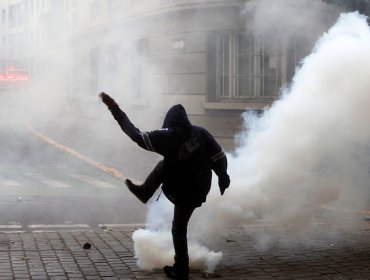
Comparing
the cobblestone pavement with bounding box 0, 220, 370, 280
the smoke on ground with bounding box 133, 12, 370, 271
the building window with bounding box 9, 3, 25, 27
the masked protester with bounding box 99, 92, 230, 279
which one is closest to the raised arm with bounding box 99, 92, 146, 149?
the masked protester with bounding box 99, 92, 230, 279

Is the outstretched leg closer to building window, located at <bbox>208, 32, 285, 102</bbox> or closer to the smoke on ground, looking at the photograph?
the smoke on ground

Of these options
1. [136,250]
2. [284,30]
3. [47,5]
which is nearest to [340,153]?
[136,250]

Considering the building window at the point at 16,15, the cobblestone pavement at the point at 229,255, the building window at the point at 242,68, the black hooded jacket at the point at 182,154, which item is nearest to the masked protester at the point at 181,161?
the black hooded jacket at the point at 182,154

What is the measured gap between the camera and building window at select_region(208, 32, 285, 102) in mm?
13312

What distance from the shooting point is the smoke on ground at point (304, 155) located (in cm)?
541

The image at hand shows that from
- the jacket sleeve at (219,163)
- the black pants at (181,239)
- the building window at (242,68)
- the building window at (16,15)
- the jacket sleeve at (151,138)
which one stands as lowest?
the black pants at (181,239)

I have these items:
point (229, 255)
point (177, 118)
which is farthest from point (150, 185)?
point (229, 255)

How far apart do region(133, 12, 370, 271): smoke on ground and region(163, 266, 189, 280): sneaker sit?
0.32 meters

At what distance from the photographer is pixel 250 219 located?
5410mm

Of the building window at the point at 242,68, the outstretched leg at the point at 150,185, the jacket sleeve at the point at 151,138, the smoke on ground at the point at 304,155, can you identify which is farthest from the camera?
the building window at the point at 242,68

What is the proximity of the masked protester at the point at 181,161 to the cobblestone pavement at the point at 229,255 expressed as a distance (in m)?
0.46

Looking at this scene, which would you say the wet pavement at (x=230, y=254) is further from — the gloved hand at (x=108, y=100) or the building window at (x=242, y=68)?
the building window at (x=242, y=68)

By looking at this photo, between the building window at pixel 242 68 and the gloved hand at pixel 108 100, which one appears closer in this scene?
the gloved hand at pixel 108 100

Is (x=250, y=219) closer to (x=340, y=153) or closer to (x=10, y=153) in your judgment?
(x=340, y=153)
